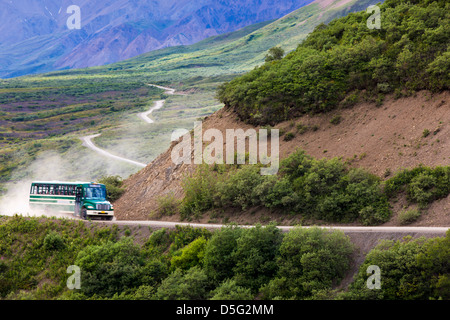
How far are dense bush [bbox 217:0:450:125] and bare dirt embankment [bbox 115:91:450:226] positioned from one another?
3.53 feet

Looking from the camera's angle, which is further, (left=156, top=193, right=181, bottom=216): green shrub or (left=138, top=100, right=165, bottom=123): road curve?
(left=138, top=100, right=165, bottom=123): road curve

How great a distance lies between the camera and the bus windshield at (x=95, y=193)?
33.0 m

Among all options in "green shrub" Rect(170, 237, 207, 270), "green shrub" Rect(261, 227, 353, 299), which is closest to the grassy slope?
→ "green shrub" Rect(170, 237, 207, 270)

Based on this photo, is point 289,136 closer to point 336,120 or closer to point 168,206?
point 336,120

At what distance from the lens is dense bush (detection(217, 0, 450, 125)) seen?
95.2ft

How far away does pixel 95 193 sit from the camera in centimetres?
3331

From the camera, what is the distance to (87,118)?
11938cm

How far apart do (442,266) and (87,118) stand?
4460 inches

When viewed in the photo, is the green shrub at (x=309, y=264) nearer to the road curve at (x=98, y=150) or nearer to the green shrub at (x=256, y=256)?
the green shrub at (x=256, y=256)

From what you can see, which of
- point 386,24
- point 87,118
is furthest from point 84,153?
point 386,24

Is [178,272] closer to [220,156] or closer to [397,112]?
[220,156]

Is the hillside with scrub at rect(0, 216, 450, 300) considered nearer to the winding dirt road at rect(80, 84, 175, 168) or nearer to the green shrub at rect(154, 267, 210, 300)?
the green shrub at rect(154, 267, 210, 300)

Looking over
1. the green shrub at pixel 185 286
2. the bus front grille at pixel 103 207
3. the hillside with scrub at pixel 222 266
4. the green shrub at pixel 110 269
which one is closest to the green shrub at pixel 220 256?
the hillside with scrub at pixel 222 266

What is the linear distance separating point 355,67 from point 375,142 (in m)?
6.83
